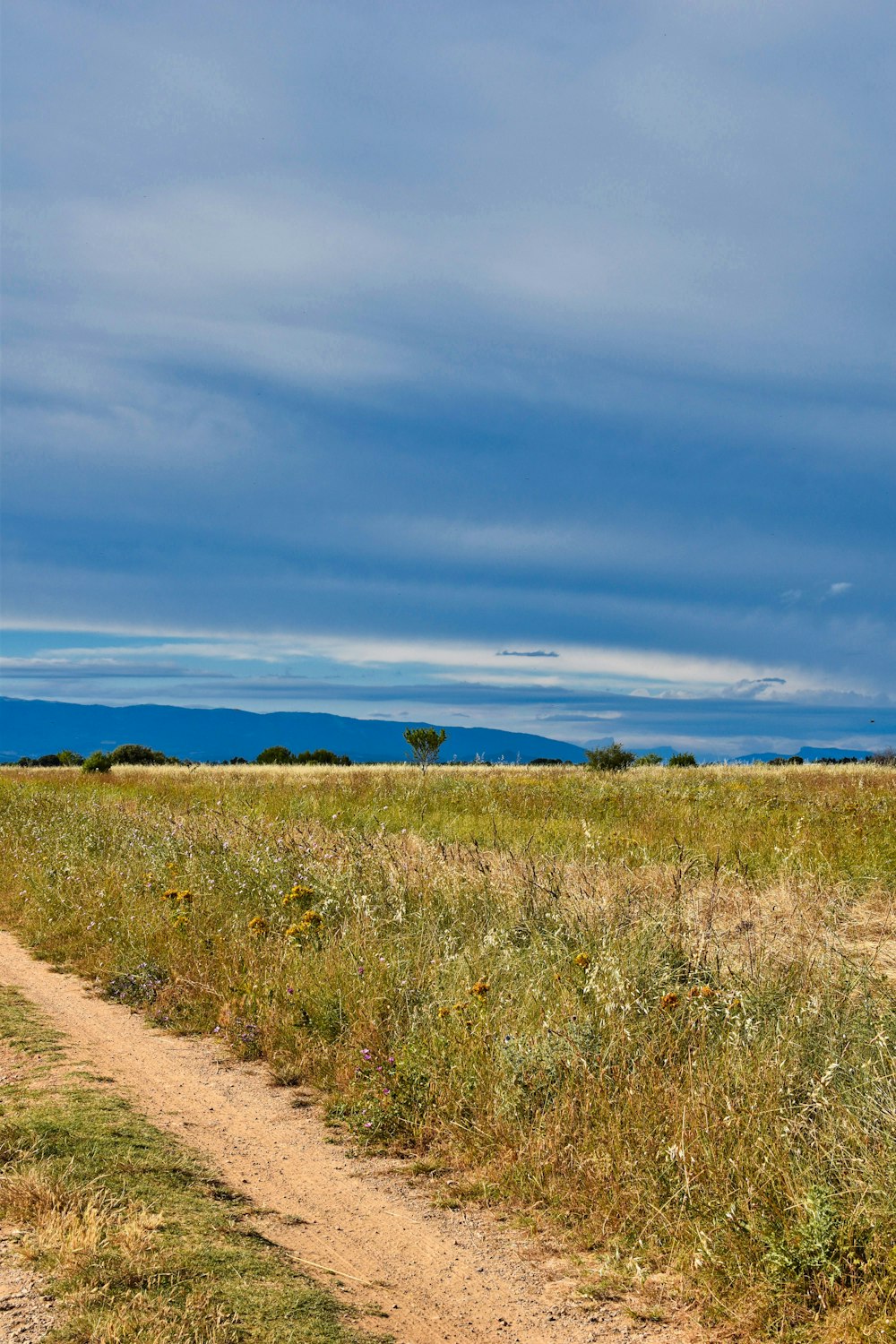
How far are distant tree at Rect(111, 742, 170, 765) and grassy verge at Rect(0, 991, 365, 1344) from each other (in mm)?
57966

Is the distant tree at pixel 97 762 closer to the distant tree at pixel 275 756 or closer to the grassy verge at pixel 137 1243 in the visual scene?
the distant tree at pixel 275 756

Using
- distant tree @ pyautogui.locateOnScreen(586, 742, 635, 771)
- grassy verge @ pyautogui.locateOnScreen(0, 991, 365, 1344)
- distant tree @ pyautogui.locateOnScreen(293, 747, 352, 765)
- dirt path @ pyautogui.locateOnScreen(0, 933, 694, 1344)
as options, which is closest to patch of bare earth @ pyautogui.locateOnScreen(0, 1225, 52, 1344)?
grassy verge @ pyautogui.locateOnScreen(0, 991, 365, 1344)

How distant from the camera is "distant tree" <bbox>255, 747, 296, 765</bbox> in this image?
61669mm

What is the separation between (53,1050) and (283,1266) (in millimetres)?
3677

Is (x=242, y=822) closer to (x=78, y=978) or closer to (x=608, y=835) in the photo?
(x=78, y=978)

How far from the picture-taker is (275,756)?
62.5 m

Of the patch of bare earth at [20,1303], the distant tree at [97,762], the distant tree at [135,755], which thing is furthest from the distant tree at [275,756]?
the patch of bare earth at [20,1303]

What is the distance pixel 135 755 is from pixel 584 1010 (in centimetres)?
6168

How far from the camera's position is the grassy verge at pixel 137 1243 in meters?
3.47

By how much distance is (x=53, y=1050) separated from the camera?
6.98 m

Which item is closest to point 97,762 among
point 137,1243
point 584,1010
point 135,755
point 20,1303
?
point 135,755

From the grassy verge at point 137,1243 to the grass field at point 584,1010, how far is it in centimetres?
128

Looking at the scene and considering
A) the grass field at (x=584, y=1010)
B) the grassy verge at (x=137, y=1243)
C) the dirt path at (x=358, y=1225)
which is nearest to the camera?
the grassy verge at (x=137, y=1243)

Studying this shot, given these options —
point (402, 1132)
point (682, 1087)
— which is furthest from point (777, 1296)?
point (402, 1132)
